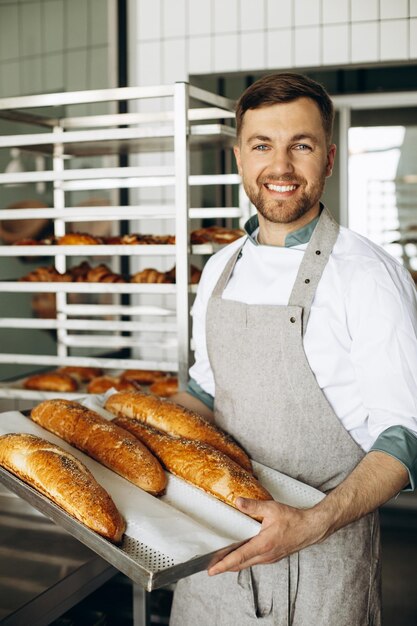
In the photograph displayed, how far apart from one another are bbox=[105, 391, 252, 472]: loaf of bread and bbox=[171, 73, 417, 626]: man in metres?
0.09

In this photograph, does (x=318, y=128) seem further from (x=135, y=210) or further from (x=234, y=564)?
(x=135, y=210)

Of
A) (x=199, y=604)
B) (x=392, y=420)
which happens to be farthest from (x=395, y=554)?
(x=392, y=420)

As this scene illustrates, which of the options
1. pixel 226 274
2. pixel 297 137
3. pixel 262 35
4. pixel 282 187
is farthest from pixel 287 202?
pixel 262 35

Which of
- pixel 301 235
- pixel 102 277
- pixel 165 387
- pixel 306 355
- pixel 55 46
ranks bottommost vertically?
pixel 165 387

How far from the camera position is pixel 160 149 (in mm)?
3102

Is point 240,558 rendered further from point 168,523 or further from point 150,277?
point 150,277

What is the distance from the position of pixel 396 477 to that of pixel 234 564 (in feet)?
1.14

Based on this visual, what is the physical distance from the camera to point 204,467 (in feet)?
4.45

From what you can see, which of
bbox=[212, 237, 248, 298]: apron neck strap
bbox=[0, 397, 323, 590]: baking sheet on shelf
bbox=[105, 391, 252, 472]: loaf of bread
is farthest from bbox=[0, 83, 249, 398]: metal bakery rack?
bbox=[0, 397, 323, 590]: baking sheet on shelf

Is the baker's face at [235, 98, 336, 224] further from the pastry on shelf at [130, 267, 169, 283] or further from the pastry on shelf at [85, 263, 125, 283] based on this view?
the pastry on shelf at [85, 263, 125, 283]

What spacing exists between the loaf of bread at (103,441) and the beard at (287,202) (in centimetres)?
56

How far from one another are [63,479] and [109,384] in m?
1.54

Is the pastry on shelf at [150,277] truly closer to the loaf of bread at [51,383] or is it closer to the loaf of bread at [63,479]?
the loaf of bread at [51,383]

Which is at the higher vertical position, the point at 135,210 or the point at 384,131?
the point at 384,131
